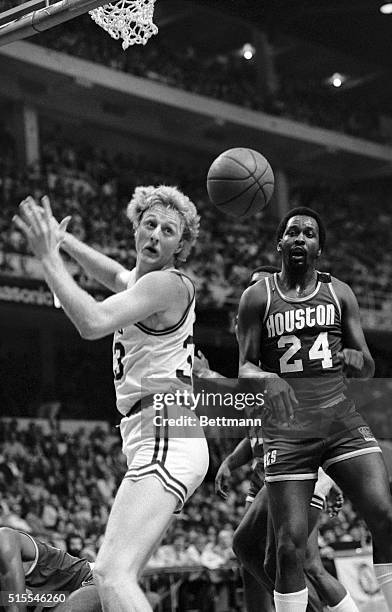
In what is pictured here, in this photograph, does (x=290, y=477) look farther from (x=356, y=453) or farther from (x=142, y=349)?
(x=142, y=349)

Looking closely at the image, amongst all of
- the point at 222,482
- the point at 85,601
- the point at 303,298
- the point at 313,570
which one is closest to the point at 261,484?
the point at 222,482

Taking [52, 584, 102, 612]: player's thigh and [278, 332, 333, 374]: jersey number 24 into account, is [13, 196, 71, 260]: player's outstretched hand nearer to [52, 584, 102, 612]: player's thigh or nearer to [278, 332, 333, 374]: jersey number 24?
[278, 332, 333, 374]: jersey number 24

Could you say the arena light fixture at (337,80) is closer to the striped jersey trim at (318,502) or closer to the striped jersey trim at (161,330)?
the striped jersey trim at (318,502)

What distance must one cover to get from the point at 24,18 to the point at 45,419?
1255 cm

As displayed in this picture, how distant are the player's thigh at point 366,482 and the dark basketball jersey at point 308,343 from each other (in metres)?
0.39

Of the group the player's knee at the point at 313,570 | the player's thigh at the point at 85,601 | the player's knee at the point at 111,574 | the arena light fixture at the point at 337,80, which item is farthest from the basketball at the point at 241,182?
the arena light fixture at the point at 337,80

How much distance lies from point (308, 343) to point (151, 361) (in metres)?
1.09

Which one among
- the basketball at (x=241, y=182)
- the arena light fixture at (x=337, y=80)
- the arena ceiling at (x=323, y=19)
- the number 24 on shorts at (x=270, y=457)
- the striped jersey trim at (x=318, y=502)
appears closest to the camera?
the number 24 on shorts at (x=270, y=457)

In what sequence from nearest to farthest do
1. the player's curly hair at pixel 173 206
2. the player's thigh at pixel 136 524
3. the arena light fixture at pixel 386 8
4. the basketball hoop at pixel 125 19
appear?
1. the player's thigh at pixel 136 524
2. the player's curly hair at pixel 173 206
3. the basketball hoop at pixel 125 19
4. the arena light fixture at pixel 386 8

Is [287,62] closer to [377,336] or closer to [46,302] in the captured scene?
[377,336]

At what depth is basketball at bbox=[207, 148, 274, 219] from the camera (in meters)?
6.32

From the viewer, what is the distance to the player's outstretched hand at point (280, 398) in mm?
4797

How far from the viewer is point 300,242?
5168 mm

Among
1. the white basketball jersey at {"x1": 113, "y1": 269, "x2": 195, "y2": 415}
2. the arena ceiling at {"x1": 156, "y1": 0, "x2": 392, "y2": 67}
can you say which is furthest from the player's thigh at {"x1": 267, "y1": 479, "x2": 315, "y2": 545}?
the arena ceiling at {"x1": 156, "y1": 0, "x2": 392, "y2": 67}
